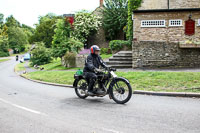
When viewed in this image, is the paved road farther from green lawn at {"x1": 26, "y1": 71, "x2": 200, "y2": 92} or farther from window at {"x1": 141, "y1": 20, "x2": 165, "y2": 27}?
window at {"x1": 141, "y1": 20, "x2": 165, "y2": 27}

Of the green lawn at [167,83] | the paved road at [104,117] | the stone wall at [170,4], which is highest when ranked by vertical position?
the stone wall at [170,4]

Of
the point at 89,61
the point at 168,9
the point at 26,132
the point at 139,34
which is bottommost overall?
the point at 26,132

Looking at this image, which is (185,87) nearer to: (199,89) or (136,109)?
(199,89)

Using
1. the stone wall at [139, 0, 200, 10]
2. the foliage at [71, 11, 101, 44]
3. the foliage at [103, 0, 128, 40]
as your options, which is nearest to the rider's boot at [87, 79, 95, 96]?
the stone wall at [139, 0, 200, 10]

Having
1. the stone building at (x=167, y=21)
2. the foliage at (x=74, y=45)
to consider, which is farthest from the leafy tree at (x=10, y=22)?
the stone building at (x=167, y=21)

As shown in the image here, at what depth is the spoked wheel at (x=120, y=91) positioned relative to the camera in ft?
21.4

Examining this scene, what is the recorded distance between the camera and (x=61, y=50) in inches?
966

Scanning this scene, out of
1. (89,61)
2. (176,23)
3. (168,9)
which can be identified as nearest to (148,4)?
(168,9)

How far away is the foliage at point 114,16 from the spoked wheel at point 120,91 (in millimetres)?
24369

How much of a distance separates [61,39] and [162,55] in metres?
14.1

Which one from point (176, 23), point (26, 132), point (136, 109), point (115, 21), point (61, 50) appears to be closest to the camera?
point (26, 132)

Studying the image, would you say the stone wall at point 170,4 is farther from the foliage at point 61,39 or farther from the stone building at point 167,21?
the foliage at point 61,39

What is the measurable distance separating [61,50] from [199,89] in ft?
61.3

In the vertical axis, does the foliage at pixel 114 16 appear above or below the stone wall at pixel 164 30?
above
